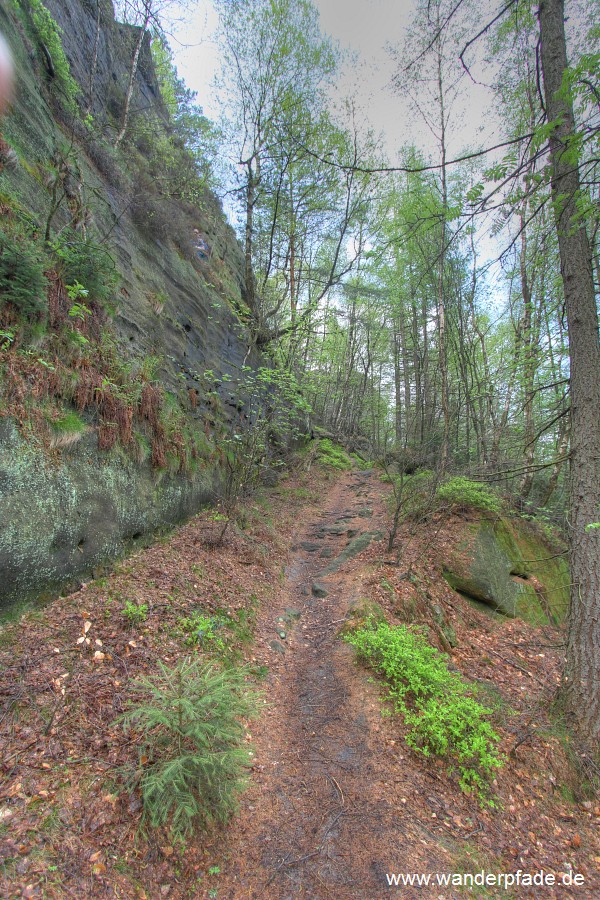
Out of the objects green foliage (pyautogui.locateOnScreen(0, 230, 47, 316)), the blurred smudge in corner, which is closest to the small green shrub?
green foliage (pyautogui.locateOnScreen(0, 230, 47, 316))

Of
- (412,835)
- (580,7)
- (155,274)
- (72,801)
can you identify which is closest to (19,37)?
(155,274)

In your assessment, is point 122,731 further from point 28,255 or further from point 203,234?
point 203,234

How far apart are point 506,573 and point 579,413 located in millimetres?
4664

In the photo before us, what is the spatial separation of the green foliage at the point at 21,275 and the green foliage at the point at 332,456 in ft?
45.0

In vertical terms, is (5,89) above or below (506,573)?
above

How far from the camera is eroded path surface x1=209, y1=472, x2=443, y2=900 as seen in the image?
2465 mm

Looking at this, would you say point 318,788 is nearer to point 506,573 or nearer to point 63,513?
point 63,513

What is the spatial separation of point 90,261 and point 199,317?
5.27 metres

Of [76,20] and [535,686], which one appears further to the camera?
[76,20]

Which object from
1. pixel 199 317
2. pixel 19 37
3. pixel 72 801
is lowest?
pixel 72 801

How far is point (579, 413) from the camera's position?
4.12 meters

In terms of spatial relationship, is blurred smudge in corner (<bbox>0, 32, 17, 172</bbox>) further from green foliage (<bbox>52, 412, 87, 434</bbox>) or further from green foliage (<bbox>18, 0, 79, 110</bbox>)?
green foliage (<bbox>52, 412, 87, 434</bbox>)

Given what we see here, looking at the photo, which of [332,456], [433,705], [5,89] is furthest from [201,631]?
[332,456]

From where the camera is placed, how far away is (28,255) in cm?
374
